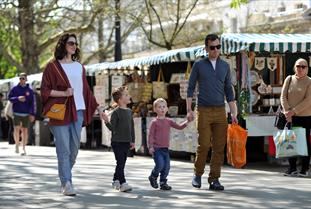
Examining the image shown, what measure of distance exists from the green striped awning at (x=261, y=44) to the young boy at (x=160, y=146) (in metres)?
3.00

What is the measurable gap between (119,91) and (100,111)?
0.56 metres

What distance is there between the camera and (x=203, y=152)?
9.05m

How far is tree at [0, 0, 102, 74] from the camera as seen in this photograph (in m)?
29.2

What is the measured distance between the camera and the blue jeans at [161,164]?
921cm

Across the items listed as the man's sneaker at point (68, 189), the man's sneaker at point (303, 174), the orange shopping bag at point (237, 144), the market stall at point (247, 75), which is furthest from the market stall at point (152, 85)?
the man's sneaker at point (68, 189)

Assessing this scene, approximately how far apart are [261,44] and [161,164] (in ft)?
11.7

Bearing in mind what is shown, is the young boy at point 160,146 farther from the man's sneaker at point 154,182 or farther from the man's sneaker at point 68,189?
the man's sneaker at point 68,189

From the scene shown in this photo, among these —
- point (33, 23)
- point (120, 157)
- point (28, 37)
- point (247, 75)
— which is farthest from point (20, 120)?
point (28, 37)

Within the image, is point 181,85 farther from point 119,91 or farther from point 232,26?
point 232,26

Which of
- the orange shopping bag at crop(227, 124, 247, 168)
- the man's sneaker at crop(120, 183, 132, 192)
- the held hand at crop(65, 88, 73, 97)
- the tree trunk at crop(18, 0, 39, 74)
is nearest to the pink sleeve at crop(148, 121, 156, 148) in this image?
the man's sneaker at crop(120, 183, 132, 192)

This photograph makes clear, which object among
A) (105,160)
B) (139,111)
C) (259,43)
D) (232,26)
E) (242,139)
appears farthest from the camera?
(232,26)

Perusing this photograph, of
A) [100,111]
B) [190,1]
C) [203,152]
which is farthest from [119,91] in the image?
[190,1]

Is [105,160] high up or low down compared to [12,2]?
down

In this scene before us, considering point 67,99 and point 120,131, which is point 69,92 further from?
point 120,131
